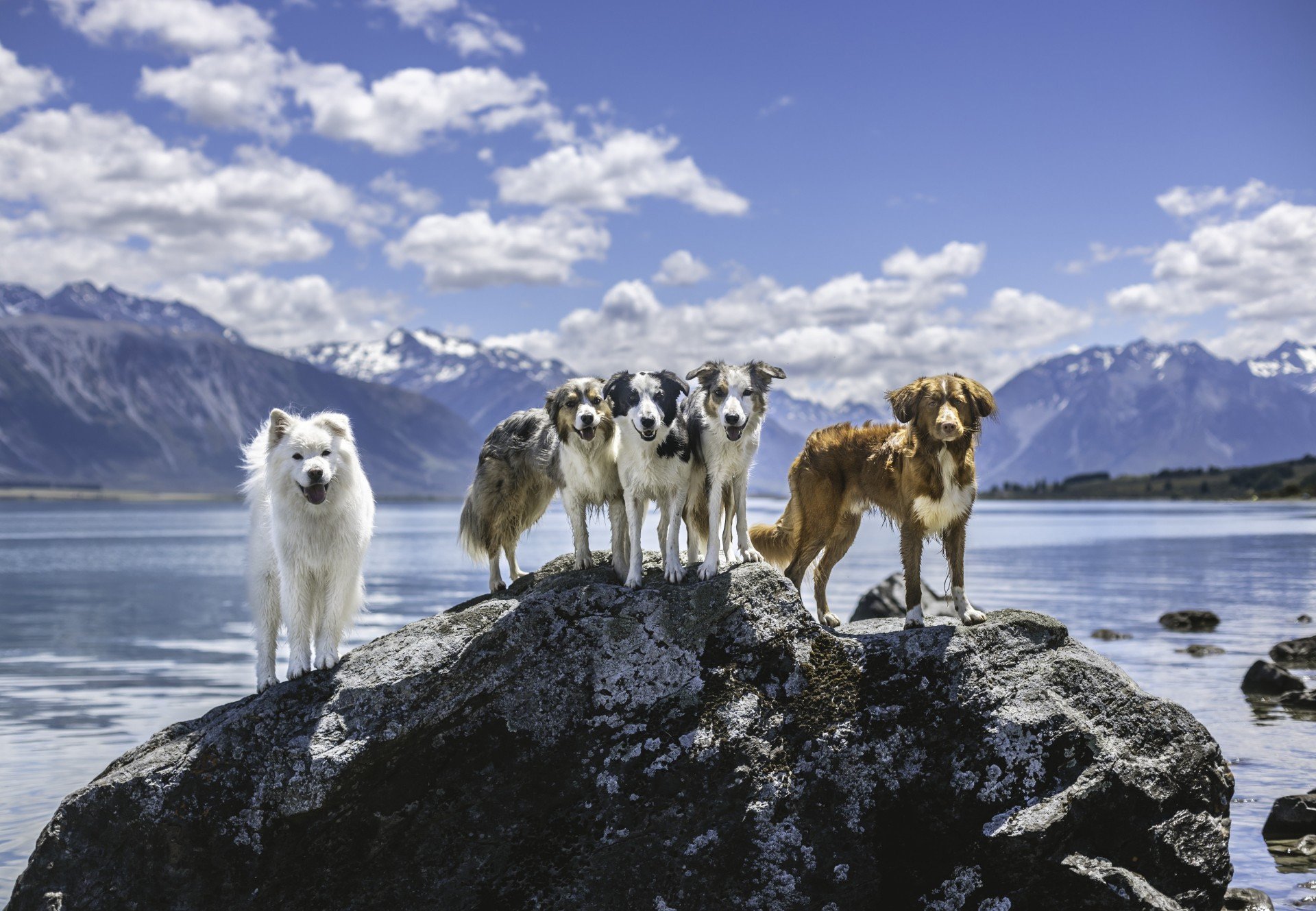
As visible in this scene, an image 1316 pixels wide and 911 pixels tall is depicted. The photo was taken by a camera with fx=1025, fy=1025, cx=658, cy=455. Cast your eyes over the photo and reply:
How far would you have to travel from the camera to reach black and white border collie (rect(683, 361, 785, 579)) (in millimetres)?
8094

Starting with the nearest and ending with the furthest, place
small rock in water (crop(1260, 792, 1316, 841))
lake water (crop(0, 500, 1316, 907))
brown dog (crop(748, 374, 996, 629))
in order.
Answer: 1. brown dog (crop(748, 374, 996, 629))
2. small rock in water (crop(1260, 792, 1316, 841))
3. lake water (crop(0, 500, 1316, 907))

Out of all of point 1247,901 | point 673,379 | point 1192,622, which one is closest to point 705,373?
point 673,379

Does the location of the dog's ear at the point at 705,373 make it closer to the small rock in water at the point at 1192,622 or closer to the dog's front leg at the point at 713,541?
the dog's front leg at the point at 713,541

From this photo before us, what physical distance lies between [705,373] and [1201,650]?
75.9 feet

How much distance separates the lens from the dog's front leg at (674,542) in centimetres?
822

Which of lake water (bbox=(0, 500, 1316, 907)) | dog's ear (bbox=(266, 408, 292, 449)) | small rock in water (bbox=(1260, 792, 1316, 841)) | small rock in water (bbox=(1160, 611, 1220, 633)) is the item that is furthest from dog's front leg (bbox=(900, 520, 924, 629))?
small rock in water (bbox=(1160, 611, 1220, 633))

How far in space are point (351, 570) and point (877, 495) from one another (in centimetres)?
451

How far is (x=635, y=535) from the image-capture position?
8.30 m

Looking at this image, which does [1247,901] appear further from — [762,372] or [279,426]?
[279,426]

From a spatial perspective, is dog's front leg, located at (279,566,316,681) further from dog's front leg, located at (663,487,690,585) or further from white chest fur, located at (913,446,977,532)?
white chest fur, located at (913,446,977,532)

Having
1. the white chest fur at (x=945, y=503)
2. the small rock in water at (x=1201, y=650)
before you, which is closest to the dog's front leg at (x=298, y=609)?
the white chest fur at (x=945, y=503)

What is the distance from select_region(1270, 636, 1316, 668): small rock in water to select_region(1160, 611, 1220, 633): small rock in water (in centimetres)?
563

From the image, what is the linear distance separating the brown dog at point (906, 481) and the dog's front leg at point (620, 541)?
1.63 m

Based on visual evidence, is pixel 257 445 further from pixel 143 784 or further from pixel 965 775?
pixel 965 775
